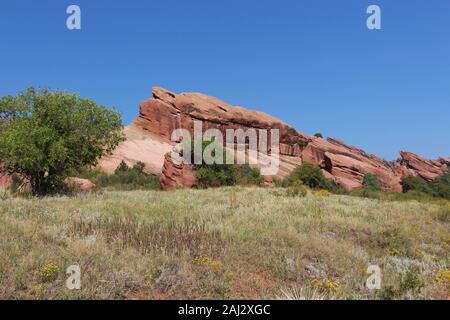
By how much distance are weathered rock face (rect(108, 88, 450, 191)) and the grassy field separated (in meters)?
46.8

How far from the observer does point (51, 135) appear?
2044 cm

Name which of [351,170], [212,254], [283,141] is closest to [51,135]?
[212,254]

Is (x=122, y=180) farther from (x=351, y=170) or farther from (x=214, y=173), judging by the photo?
(x=351, y=170)

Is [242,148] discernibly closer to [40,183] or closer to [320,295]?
[40,183]

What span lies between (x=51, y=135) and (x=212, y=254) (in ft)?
47.7

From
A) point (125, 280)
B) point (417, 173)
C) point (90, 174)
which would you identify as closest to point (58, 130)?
point (125, 280)

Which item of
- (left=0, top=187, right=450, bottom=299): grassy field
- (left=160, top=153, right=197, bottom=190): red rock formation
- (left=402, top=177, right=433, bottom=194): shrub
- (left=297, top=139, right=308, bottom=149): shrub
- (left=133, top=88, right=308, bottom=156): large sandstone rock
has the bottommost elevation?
(left=0, top=187, right=450, bottom=299): grassy field

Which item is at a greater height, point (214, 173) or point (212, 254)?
point (214, 173)

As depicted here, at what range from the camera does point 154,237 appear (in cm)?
999

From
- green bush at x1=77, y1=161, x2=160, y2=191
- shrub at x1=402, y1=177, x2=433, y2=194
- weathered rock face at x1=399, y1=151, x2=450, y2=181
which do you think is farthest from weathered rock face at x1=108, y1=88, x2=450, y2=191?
green bush at x1=77, y1=161, x2=160, y2=191

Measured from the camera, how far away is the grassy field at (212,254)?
712cm

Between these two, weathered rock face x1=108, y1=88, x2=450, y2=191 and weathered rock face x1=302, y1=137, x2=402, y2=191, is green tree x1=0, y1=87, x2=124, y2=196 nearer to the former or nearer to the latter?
weathered rock face x1=108, y1=88, x2=450, y2=191

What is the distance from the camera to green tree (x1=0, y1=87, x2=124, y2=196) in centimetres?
1972
